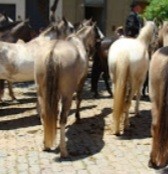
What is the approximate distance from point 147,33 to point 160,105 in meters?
3.20

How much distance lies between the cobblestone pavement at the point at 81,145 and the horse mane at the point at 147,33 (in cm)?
156

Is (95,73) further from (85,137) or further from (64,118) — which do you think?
(64,118)

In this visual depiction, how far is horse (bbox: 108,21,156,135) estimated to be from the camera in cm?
720

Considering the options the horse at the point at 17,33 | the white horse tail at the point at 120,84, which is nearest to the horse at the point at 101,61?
the horse at the point at 17,33

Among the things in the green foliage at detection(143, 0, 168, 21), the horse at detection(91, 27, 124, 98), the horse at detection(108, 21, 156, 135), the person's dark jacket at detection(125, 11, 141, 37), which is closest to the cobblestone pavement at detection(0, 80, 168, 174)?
the horse at detection(108, 21, 156, 135)

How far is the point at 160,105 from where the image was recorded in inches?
208

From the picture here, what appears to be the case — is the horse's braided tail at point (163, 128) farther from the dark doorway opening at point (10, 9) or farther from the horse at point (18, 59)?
the dark doorway opening at point (10, 9)

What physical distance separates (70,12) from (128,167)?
16.8 m

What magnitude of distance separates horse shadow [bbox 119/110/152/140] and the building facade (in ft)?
43.0

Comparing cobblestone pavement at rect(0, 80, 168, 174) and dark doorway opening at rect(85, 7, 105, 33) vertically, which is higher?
dark doorway opening at rect(85, 7, 105, 33)

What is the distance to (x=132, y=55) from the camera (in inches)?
Answer: 288

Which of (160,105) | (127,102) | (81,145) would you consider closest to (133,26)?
(127,102)

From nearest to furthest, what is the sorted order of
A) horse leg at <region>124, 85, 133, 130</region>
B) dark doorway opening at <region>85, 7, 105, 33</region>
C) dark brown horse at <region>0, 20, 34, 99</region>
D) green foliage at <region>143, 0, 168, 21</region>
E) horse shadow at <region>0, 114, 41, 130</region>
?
horse leg at <region>124, 85, 133, 130</region> → horse shadow at <region>0, 114, 41, 130</region> → dark brown horse at <region>0, 20, 34, 99</region> → green foliage at <region>143, 0, 168, 21</region> → dark doorway opening at <region>85, 7, 105, 33</region>

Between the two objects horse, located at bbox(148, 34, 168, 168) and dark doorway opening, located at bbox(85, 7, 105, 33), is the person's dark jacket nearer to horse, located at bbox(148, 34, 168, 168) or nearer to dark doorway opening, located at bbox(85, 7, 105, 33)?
horse, located at bbox(148, 34, 168, 168)
